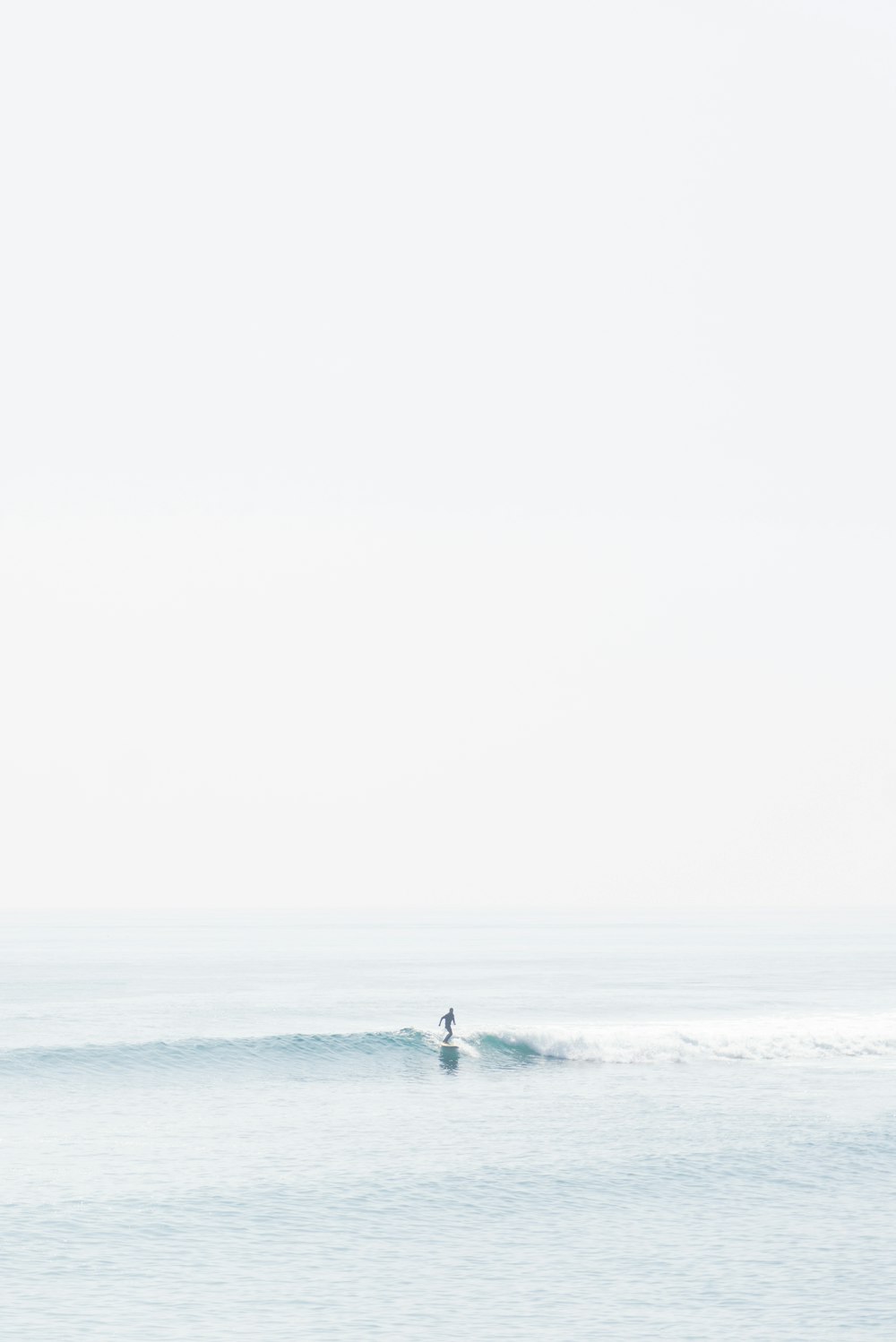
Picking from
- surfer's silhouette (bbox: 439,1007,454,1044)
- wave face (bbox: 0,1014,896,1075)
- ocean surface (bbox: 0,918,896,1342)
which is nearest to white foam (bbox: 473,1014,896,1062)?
wave face (bbox: 0,1014,896,1075)

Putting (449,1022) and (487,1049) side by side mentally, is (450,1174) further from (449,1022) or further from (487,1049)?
(487,1049)

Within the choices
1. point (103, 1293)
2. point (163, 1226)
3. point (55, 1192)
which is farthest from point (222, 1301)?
point (55, 1192)

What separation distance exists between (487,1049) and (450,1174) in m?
23.0

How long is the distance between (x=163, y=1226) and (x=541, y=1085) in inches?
847

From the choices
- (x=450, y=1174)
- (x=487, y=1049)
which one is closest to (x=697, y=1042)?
(x=487, y=1049)

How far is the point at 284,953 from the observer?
150625 millimetres

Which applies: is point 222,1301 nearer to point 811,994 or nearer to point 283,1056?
point 283,1056

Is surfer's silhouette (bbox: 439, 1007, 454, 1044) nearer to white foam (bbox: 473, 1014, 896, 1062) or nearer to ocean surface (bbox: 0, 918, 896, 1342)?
ocean surface (bbox: 0, 918, 896, 1342)

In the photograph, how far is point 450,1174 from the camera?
35000 mm

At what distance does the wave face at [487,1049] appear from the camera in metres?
53.8

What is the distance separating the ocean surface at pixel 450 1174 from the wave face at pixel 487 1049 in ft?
0.54

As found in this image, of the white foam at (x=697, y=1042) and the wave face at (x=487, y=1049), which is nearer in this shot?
the wave face at (x=487, y=1049)

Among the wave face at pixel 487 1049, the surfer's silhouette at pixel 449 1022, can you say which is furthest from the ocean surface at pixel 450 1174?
the surfer's silhouette at pixel 449 1022

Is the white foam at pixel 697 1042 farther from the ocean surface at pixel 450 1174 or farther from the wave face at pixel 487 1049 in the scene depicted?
the ocean surface at pixel 450 1174
